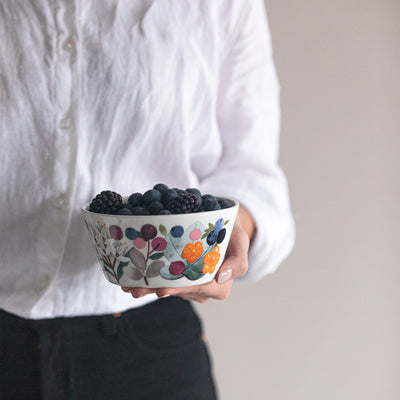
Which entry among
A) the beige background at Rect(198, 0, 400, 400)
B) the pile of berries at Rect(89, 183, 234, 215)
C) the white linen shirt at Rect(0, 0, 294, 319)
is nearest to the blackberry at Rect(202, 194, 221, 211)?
the pile of berries at Rect(89, 183, 234, 215)

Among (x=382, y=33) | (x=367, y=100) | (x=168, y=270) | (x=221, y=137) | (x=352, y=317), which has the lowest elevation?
(x=352, y=317)

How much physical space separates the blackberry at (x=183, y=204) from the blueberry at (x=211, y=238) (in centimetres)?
3

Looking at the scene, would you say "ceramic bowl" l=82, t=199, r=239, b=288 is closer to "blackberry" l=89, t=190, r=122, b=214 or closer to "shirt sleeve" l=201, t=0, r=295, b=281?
"blackberry" l=89, t=190, r=122, b=214

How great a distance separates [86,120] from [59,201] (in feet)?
0.31

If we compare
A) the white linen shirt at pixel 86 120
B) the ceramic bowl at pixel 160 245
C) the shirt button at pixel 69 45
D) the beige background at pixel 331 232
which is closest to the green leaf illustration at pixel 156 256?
the ceramic bowl at pixel 160 245

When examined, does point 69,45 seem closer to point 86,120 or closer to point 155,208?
point 86,120

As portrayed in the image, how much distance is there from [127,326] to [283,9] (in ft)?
2.42

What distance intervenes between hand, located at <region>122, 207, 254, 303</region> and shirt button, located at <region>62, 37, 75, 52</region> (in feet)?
0.86

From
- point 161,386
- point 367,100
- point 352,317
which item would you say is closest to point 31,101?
point 161,386

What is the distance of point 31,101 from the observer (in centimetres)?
49

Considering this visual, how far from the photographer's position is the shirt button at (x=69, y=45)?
19.2 inches

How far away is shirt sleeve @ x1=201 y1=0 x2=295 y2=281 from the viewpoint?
59 centimetres

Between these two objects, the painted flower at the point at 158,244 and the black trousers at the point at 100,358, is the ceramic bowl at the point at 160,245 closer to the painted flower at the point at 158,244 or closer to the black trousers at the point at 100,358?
the painted flower at the point at 158,244

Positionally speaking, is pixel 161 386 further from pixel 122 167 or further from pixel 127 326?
pixel 122 167
